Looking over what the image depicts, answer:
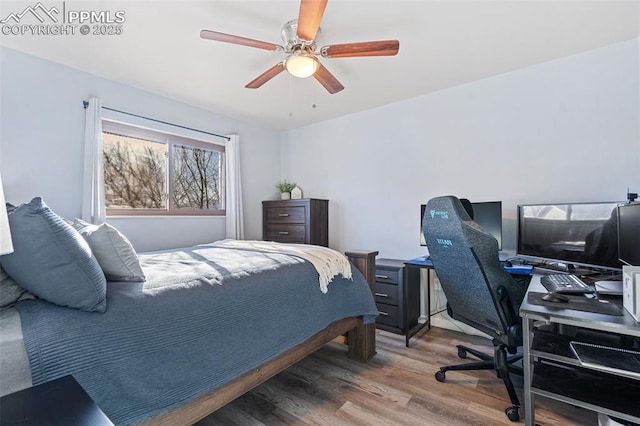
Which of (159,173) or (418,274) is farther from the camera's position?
(159,173)

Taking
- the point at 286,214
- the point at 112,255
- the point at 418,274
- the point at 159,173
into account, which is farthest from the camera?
the point at 286,214

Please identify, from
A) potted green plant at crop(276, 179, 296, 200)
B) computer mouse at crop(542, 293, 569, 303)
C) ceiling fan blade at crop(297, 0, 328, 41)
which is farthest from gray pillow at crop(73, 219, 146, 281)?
potted green plant at crop(276, 179, 296, 200)

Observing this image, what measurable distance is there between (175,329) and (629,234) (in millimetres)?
2294

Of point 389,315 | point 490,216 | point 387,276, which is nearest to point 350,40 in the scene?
point 490,216

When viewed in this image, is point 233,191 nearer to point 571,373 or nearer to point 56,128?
point 56,128

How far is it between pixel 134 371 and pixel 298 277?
0.93 metres

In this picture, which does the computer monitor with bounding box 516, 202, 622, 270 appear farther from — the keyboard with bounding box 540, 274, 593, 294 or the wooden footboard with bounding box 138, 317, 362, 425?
the wooden footboard with bounding box 138, 317, 362, 425

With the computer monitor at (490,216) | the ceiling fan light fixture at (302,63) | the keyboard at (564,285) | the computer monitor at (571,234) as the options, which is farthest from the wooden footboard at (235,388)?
the ceiling fan light fixture at (302,63)

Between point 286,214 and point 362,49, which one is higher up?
point 362,49

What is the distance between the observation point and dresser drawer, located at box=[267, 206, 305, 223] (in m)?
3.63

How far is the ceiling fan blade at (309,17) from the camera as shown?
148 centimetres

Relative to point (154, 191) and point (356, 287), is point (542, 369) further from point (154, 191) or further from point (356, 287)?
point (154, 191)

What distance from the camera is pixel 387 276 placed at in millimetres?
2801

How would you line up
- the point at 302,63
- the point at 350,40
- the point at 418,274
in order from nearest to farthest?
1. the point at 302,63
2. the point at 350,40
3. the point at 418,274
